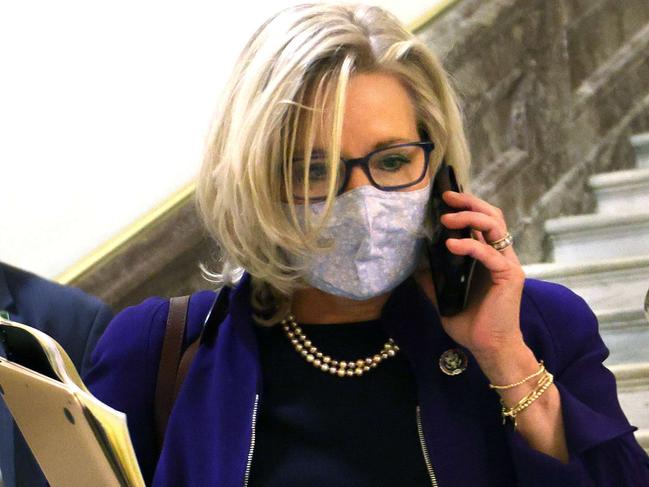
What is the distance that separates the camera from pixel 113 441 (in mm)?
732

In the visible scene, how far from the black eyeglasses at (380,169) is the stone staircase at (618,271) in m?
0.96

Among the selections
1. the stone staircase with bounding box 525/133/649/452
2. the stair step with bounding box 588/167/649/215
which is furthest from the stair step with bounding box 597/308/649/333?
the stair step with bounding box 588/167/649/215

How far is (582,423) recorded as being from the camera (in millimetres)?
896

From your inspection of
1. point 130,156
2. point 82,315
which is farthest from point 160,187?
point 82,315

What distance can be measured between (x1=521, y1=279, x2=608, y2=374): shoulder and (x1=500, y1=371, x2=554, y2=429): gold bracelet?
0.20ft

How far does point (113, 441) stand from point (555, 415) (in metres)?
0.48

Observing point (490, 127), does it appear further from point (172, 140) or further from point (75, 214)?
point (75, 214)

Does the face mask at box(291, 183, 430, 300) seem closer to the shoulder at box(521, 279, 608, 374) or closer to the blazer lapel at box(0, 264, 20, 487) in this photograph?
A: the shoulder at box(521, 279, 608, 374)

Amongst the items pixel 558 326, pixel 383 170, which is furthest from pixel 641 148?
pixel 383 170

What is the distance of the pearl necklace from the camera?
1018mm

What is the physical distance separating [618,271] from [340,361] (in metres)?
1.28

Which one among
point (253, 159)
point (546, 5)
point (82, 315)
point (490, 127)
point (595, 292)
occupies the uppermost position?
point (253, 159)

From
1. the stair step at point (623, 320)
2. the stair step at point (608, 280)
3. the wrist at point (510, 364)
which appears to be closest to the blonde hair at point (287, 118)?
the wrist at point (510, 364)

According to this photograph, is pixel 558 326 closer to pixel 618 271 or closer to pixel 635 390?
pixel 635 390
